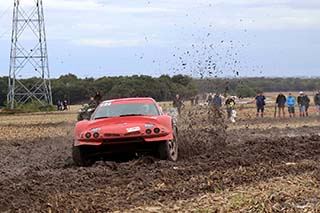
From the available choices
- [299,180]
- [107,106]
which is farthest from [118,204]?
[107,106]

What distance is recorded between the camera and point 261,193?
872 centimetres

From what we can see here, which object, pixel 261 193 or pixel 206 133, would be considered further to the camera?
pixel 206 133

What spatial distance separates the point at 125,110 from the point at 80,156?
62.4 inches

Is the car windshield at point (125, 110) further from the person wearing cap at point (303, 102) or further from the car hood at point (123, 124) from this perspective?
the person wearing cap at point (303, 102)

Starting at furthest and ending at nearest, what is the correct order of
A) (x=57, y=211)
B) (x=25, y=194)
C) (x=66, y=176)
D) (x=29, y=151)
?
(x=29, y=151), (x=66, y=176), (x=25, y=194), (x=57, y=211)

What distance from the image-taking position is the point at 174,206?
823 cm

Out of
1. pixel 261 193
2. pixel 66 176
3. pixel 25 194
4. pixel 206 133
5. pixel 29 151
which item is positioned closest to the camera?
pixel 261 193

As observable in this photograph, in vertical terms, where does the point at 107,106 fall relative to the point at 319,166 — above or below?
above

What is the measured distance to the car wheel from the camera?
13711mm

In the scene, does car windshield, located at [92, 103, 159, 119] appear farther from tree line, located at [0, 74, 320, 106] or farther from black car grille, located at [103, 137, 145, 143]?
tree line, located at [0, 74, 320, 106]

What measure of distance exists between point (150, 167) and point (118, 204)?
12.3ft

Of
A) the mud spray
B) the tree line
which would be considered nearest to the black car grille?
the mud spray

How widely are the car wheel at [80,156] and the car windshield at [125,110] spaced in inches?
41.2

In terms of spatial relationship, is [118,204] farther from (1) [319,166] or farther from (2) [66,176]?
(1) [319,166]
